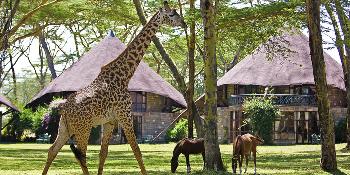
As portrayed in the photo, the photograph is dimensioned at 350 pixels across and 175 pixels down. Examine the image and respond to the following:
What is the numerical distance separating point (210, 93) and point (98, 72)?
24220 mm

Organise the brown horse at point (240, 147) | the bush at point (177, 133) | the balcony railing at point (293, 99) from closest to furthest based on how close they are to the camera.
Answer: the brown horse at point (240, 147)
the balcony railing at point (293, 99)
the bush at point (177, 133)

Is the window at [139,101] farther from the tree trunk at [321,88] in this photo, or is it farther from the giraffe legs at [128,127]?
the giraffe legs at [128,127]

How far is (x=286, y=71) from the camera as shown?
3712cm

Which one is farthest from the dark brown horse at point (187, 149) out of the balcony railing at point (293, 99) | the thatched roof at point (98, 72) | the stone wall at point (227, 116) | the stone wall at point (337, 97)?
the stone wall at point (337, 97)

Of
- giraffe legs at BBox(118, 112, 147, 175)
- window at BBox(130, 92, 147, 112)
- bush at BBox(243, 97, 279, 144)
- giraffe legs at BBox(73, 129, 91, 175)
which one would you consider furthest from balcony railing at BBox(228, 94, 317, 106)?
giraffe legs at BBox(73, 129, 91, 175)

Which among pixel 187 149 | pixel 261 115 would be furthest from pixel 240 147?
pixel 261 115

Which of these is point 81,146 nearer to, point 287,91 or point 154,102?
point 287,91

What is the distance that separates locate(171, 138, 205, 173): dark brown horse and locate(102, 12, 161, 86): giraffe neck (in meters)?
2.02

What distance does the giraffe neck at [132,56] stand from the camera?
35.0ft

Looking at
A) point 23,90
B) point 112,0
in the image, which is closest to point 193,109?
point 112,0

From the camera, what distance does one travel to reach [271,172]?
12781 mm

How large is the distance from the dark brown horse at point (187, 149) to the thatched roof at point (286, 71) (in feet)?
76.9

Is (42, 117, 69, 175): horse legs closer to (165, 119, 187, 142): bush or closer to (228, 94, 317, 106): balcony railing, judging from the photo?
(228, 94, 317, 106): balcony railing

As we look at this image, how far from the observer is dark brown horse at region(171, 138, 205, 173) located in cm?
1227
